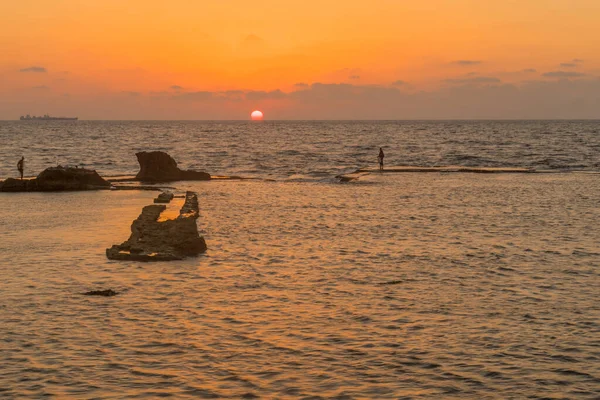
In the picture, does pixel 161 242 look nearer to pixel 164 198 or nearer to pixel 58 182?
pixel 164 198

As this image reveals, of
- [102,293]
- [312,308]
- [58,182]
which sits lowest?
[312,308]

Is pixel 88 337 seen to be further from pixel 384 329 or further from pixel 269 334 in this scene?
pixel 384 329

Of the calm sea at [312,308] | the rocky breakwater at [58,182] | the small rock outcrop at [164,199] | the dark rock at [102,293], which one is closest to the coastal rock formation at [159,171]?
→ the rocky breakwater at [58,182]

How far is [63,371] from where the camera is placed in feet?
37.3

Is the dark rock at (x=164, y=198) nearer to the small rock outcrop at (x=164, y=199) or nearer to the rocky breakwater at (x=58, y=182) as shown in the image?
the small rock outcrop at (x=164, y=199)

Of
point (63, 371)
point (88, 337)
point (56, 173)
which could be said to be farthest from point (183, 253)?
point (56, 173)

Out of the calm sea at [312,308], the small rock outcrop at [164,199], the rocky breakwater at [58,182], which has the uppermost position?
the rocky breakwater at [58,182]

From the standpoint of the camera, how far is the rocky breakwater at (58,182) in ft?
140

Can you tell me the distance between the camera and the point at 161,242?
73.0 ft

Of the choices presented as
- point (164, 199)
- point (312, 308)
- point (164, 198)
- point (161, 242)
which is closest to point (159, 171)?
point (164, 198)

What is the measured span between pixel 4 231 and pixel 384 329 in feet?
59.3

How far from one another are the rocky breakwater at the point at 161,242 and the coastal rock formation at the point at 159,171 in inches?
1101

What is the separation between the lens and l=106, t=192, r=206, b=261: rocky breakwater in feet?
67.7

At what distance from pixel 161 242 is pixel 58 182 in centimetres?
2418
